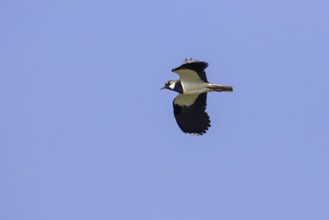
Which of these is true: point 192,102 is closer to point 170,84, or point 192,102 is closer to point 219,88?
point 170,84

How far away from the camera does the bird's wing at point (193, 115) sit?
112 feet

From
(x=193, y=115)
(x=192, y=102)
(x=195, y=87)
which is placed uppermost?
(x=195, y=87)

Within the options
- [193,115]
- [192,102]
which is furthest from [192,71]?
[193,115]

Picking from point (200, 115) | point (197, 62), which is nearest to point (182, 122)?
point (200, 115)

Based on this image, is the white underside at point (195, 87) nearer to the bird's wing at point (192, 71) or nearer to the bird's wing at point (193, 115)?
the bird's wing at point (192, 71)

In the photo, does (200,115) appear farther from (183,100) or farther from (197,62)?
(197,62)

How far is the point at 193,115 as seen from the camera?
34.1 meters

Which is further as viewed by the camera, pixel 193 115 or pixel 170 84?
pixel 193 115

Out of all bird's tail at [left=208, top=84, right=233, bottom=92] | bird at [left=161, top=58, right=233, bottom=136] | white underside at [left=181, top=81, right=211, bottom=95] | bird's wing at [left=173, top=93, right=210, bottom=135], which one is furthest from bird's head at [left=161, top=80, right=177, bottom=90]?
bird's tail at [left=208, top=84, right=233, bottom=92]

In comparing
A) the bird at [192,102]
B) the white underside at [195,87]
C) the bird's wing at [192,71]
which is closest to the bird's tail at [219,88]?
the bird at [192,102]

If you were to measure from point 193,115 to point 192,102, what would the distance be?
1.71 feet

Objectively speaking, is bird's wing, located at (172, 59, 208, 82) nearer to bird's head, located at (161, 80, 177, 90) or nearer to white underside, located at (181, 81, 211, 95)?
white underside, located at (181, 81, 211, 95)

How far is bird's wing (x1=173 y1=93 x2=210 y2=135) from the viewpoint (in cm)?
3400

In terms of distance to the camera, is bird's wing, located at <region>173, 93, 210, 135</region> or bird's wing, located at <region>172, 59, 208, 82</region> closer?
bird's wing, located at <region>172, 59, 208, 82</region>
